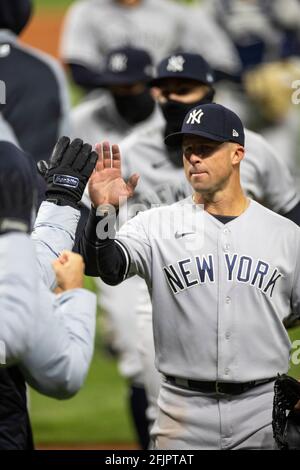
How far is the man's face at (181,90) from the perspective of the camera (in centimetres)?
542

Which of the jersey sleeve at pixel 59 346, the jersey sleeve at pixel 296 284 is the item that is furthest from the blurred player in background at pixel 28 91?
the jersey sleeve at pixel 59 346

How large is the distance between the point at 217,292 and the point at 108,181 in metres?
0.58

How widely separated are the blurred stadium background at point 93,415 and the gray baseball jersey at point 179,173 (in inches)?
36.4

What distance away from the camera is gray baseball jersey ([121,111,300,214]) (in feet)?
17.5

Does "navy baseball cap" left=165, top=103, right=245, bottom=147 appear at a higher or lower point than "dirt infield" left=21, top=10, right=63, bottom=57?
higher

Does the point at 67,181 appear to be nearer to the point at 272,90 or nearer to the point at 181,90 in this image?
the point at 181,90

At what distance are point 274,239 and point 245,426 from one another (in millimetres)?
696

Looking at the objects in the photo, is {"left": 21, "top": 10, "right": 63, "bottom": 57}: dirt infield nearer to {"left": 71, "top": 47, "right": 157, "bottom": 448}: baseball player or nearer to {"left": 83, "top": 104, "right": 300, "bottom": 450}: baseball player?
{"left": 71, "top": 47, "right": 157, "bottom": 448}: baseball player

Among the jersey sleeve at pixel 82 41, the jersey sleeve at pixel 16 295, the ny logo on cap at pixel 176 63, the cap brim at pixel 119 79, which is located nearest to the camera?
the jersey sleeve at pixel 16 295

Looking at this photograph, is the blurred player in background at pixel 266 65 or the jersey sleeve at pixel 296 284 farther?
→ the blurred player in background at pixel 266 65

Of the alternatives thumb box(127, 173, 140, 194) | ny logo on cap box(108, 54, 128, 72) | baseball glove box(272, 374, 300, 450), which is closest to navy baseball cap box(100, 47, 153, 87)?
ny logo on cap box(108, 54, 128, 72)

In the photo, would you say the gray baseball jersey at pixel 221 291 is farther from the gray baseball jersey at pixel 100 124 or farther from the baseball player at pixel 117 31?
the baseball player at pixel 117 31

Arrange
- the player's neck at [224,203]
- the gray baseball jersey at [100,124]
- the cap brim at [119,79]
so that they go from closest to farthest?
the player's neck at [224,203] < the cap brim at [119,79] < the gray baseball jersey at [100,124]

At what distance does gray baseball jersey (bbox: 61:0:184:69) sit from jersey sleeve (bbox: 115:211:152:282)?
183 inches
